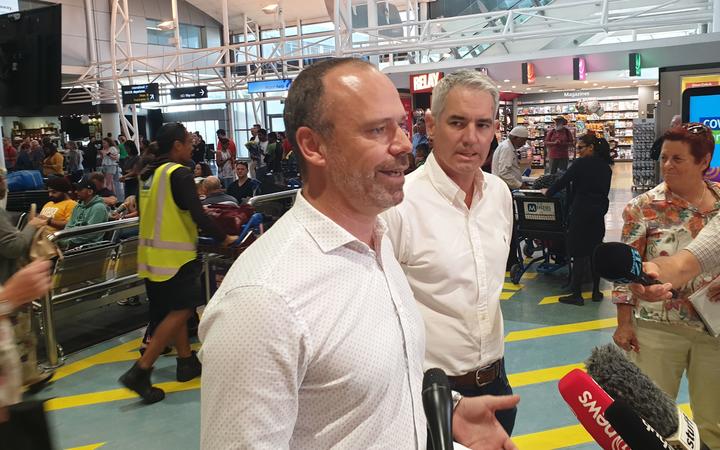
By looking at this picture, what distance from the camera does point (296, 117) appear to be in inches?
48.8

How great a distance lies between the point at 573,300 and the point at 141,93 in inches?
693

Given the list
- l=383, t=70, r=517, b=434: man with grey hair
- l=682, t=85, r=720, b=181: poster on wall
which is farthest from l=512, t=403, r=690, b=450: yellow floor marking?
l=682, t=85, r=720, b=181: poster on wall

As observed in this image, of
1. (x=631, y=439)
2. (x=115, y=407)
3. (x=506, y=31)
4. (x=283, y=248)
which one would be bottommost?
(x=115, y=407)

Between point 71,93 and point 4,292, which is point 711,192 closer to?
point 4,292

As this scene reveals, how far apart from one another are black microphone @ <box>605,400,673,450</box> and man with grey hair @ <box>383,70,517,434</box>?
3.10ft

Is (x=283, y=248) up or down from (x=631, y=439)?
up

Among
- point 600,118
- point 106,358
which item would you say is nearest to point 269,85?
point 600,118

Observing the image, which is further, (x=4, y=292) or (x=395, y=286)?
(x=4, y=292)

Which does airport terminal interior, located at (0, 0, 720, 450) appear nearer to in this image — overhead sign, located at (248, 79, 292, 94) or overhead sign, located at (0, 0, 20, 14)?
overhead sign, located at (0, 0, 20, 14)

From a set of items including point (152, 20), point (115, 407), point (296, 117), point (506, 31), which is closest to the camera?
point (296, 117)

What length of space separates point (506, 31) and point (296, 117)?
12997 mm

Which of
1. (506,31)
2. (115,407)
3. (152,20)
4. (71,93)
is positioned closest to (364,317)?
(115,407)

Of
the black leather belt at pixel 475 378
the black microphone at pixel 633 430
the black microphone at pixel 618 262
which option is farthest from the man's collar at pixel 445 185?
the black microphone at pixel 633 430

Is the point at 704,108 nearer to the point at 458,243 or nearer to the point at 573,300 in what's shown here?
the point at 573,300
